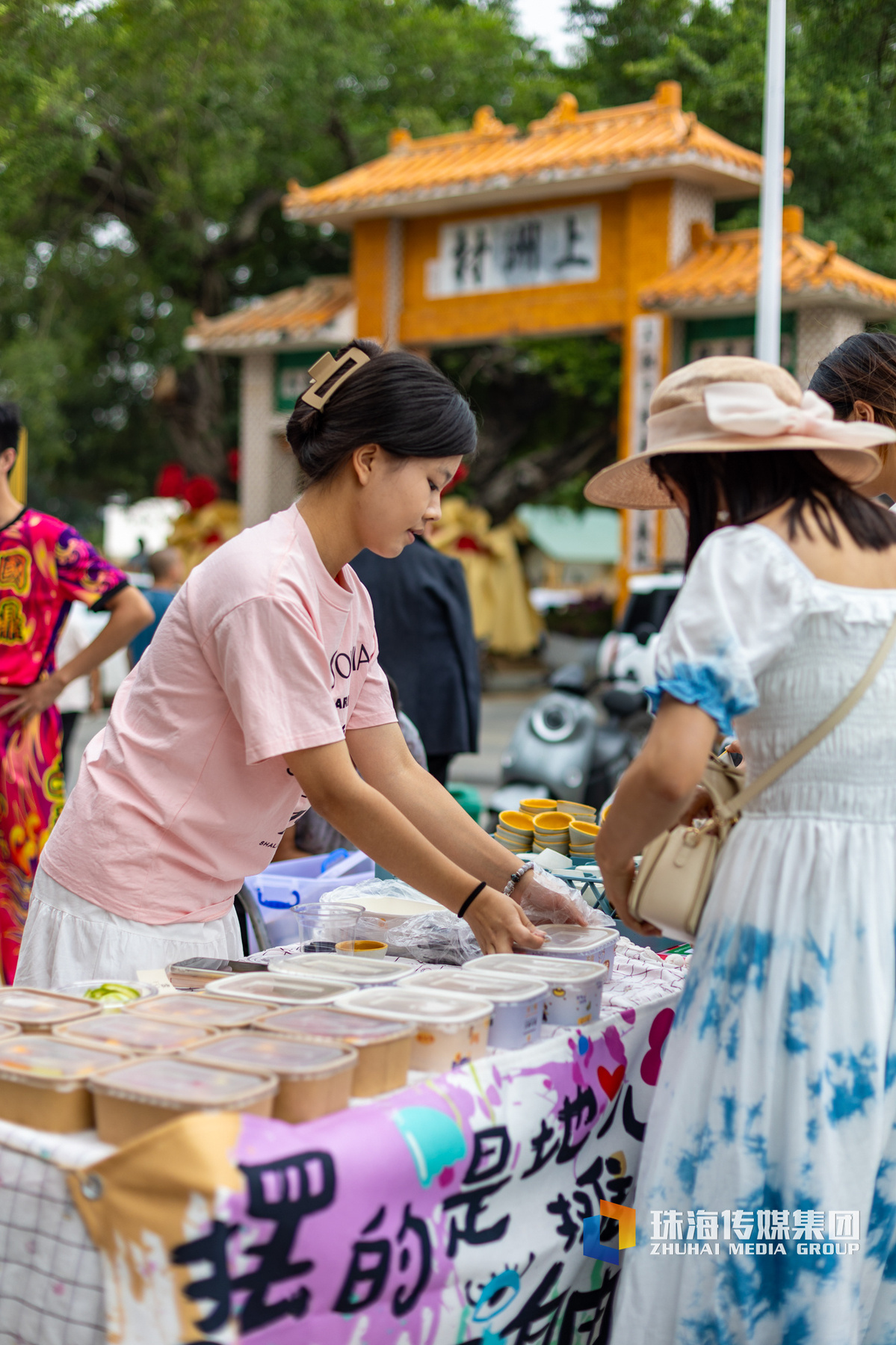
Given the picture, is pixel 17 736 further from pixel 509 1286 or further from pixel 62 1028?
pixel 509 1286

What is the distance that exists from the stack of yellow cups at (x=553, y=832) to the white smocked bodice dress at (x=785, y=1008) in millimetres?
1066

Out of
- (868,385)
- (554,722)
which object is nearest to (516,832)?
(868,385)

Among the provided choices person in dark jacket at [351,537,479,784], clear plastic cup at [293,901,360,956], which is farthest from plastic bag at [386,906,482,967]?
person in dark jacket at [351,537,479,784]

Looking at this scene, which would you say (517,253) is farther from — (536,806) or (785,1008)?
(785,1008)

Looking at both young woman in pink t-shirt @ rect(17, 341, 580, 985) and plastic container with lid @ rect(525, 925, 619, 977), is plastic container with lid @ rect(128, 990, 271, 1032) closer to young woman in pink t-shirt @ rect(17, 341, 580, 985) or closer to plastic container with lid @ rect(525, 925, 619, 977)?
young woman in pink t-shirt @ rect(17, 341, 580, 985)

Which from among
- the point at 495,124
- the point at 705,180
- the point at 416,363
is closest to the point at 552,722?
the point at 416,363

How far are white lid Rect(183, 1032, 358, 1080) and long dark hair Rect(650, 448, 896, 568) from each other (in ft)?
2.32

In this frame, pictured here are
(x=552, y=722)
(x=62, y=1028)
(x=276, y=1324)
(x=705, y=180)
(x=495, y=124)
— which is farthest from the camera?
(x=495, y=124)

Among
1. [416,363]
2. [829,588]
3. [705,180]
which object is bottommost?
[829,588]

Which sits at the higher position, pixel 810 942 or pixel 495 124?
pixel 495 124

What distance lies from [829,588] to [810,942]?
1.34 feet

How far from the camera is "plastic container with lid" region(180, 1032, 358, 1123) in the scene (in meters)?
1.23

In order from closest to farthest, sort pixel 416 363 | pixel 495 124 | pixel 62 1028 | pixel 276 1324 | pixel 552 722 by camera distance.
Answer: pixel 276 1324, pixel 62 1028, pixel 416 363, pixel 552 722, pixel 495 124

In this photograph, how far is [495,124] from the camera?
1120 cm
